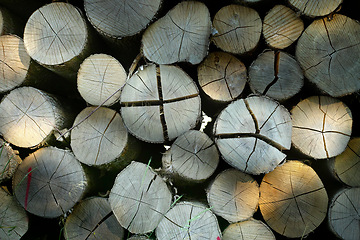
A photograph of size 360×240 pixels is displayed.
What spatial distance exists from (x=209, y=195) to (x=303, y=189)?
608 mm

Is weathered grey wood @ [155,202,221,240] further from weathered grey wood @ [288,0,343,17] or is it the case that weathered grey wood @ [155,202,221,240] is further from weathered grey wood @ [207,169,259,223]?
weathered grey wood @ [288,0,343,17]

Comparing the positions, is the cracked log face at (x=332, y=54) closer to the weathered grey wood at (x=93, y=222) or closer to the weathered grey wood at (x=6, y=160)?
the weathered grey wood at (x=93, y=222)

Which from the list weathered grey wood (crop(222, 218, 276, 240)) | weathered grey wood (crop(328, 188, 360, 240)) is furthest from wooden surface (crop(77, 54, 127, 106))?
weathered grey wood (crop(328, 188, 360, 240))

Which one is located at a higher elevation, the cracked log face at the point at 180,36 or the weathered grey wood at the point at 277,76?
the cracked log face at the point at 180,36

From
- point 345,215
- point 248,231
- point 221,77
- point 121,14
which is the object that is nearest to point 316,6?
point 221,77

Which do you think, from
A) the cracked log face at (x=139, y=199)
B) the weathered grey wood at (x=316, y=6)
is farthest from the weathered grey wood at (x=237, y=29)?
the cracked log face at (x=139, y=199)

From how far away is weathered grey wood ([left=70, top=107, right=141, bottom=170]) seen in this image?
191 cm

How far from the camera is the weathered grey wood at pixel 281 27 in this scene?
197 centimetres

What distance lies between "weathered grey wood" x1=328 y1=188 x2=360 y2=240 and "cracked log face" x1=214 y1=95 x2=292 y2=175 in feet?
1.82

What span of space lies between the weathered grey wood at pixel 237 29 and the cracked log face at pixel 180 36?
0.12 m

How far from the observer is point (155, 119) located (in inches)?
71.8

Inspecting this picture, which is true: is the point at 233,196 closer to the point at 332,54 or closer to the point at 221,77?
the point at 221,77

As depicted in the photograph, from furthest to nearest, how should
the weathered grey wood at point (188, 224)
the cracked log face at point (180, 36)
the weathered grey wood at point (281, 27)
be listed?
the weathered grey wood at point (281, 27)
the cracked log face at point (180, 36)
the weathered grey wood at point (188, 224)

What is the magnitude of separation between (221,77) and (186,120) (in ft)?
1.28
